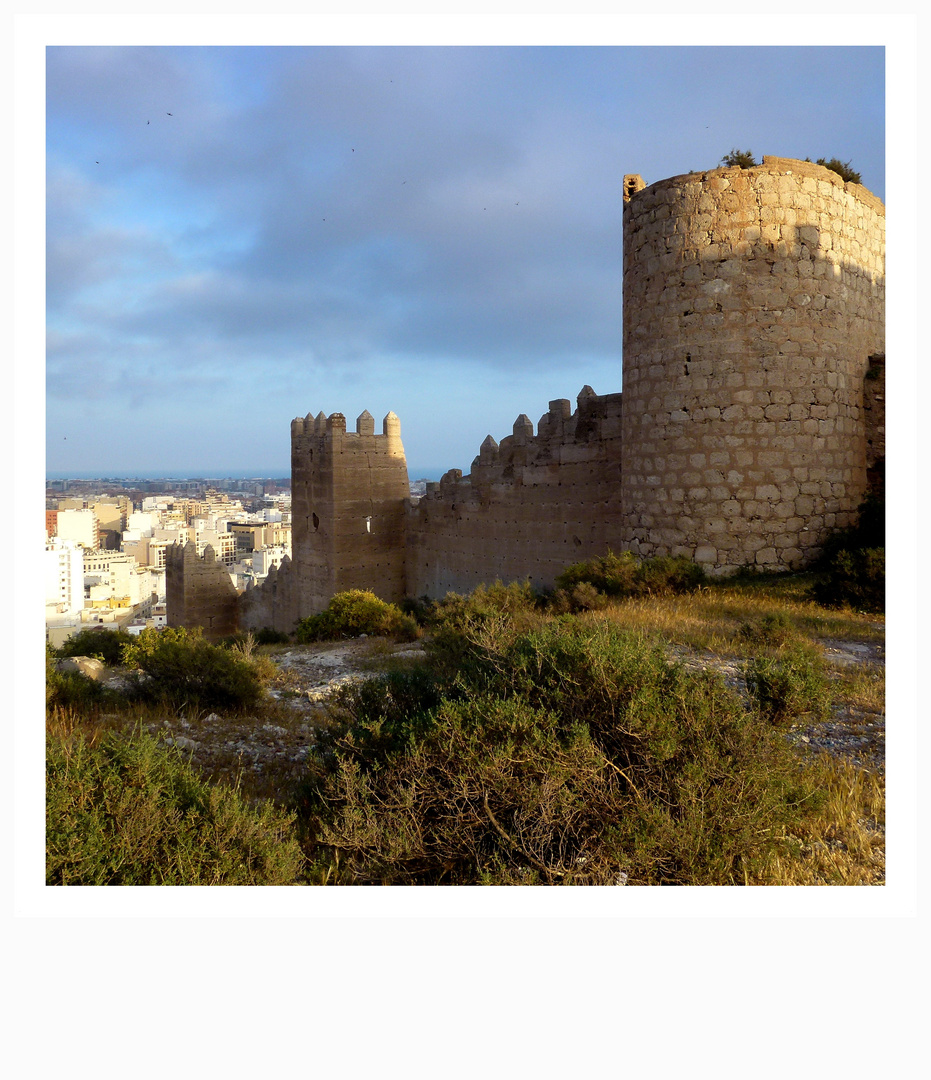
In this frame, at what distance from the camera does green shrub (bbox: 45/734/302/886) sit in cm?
280

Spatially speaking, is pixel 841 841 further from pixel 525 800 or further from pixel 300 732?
pixel 300 732

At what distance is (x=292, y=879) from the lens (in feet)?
9.71

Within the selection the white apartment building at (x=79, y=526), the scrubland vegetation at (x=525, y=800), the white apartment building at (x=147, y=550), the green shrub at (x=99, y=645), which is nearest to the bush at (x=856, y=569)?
the scrubland vegetation at (x=525, y=800)

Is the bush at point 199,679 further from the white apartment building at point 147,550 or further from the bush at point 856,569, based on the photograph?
the white apartment building at point 147,550

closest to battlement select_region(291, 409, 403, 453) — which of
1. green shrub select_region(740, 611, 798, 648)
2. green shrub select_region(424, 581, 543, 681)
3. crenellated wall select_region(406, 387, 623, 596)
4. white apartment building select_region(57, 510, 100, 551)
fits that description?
crenellated wall select_region(406, 387, 623, 596)

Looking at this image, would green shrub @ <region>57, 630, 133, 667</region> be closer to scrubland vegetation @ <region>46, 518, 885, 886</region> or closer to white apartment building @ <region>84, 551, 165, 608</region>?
white apartment building @ <region>84, 551, 165, 608</region>

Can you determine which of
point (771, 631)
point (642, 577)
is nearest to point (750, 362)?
point (642, 577)

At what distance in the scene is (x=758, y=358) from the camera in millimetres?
8773

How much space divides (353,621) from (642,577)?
210 inches

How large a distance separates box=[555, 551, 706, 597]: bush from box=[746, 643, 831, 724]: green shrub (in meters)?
3.94
